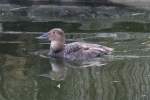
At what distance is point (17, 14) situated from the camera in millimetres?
17031

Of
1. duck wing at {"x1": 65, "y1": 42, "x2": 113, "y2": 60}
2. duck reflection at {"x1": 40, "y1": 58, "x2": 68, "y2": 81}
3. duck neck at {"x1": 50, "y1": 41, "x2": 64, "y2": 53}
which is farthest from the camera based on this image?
duck neck at {"x1": 50, "y1": 41, "x2": 64, "y2": 53}

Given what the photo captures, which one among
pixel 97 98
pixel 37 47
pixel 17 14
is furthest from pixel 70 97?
pixel 17 14

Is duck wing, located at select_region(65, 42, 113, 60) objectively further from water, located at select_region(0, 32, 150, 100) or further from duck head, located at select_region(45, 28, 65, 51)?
duck head, located at select_region(45, 28, 65, 51)

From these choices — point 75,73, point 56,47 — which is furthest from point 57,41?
point 75,73

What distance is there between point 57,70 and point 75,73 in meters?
0.47

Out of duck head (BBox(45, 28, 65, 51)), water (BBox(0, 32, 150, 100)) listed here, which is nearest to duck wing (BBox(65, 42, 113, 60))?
water (BBox(0, 32, 150, 100))

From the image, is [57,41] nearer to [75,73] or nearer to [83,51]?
[83,51]

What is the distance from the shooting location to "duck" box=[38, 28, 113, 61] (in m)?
10.1

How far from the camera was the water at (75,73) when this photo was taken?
7.16m

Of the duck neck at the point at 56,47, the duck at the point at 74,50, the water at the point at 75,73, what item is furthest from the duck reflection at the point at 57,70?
the duck neck at the point at 56,47

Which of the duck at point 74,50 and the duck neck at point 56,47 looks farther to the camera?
the duck neck at point 56,47

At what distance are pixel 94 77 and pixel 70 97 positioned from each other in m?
1.26

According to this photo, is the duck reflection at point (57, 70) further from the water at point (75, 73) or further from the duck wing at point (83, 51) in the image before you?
the duck wing at point (83, 51)

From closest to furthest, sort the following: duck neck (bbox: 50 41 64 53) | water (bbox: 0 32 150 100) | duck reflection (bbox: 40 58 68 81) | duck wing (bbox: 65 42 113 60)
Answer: water (bbox: 0 32 150 100), duck reflection (bbox: 40 58 68 81), duck wing (bbox: 65 42 113 60), duck neck (bbox: 50 41 64 53)
